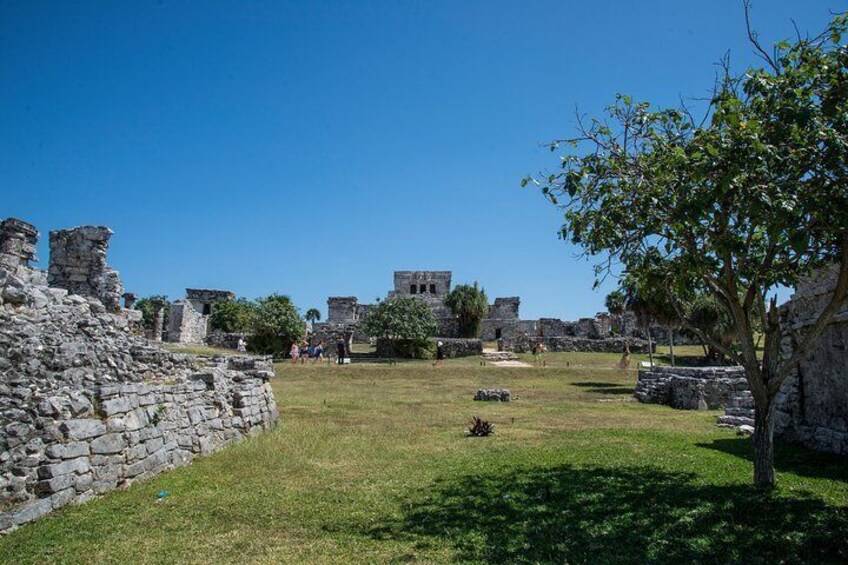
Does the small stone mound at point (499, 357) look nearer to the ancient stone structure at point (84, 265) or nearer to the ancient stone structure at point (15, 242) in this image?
the ancient stone structure at point (84, 265)

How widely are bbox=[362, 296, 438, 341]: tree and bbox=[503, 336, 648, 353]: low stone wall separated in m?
9.11

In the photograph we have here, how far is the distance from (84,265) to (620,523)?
17.4m

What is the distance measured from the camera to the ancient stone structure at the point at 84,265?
1783cm

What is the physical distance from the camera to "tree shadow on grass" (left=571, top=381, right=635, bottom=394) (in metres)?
22.9

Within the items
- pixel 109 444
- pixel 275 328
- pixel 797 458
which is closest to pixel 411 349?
pixel 275 328

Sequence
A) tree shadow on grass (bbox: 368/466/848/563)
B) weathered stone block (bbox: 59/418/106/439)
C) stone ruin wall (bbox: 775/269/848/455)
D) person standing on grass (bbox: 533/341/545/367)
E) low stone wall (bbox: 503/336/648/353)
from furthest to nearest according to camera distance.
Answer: low stone wall (bbox: 503/336/648/353)
person standing on grass (bbox: 533/341/545/367)
stone ruin wall (bbox: 775/269/848/455)
weathered stone block (bbox: 59/418/106/439)
tree shadow on grass (bbox: 368/466/848/563)

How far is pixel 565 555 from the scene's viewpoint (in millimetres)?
5434

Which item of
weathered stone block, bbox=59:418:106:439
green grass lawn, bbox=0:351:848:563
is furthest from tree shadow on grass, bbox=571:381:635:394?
weathered stone block, bbox=59:418:106:439

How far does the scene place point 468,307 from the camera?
49812mm

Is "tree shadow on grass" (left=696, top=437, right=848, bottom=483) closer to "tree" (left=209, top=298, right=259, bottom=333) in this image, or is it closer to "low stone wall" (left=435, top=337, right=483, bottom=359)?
"low stone wall" (left=435, top=337, right=483, bottom=359)

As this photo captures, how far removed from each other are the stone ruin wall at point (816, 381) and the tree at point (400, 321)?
1048 inches

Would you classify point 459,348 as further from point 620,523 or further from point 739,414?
point 620,523

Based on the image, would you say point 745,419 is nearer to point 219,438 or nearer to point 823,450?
point 823,450

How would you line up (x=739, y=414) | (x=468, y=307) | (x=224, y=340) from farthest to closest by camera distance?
(x=468, y=307), (x=224, y=340), (x=739, y=414)
